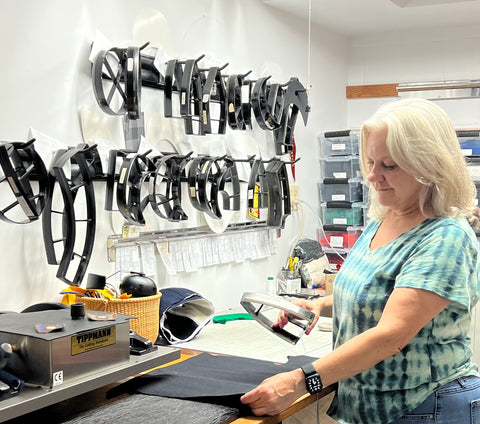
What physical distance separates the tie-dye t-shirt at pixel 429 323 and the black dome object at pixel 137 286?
0.79 m

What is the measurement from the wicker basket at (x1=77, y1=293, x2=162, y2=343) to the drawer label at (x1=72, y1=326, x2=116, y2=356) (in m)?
0.48

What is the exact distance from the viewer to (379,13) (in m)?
4.16

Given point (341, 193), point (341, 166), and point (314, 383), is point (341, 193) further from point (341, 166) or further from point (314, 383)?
point (314, 383)

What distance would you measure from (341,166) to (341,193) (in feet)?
0.57

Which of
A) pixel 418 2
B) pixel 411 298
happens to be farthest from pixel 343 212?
pixel 411 298

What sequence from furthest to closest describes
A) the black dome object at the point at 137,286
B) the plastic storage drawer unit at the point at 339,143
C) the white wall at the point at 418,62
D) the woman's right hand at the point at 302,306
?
1. the white wall at the point at 418,62
2. the plastic storage drawer unit at the point at 339,143
3. the black dome object at the point at 137,286
4. the woman's right hand at the point at 302,306

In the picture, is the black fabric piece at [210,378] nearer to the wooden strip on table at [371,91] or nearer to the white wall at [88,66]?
the white wall at [88,66]

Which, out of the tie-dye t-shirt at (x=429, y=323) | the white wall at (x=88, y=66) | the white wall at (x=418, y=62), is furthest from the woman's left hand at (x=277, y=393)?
the white wall at (x=418, y=62)

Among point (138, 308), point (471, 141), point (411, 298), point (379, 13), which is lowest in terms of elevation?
point (138, 308)

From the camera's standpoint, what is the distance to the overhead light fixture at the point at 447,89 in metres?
4.22

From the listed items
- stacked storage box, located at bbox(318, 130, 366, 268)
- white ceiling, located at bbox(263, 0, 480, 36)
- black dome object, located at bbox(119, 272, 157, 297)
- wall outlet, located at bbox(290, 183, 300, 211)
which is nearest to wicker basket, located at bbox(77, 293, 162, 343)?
black dome object, located at bbox(119, 272, 157, 297)

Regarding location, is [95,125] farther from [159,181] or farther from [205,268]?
[205,268]

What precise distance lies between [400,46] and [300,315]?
332 cm

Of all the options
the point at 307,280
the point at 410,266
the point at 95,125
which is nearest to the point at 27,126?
the point at 95,125
